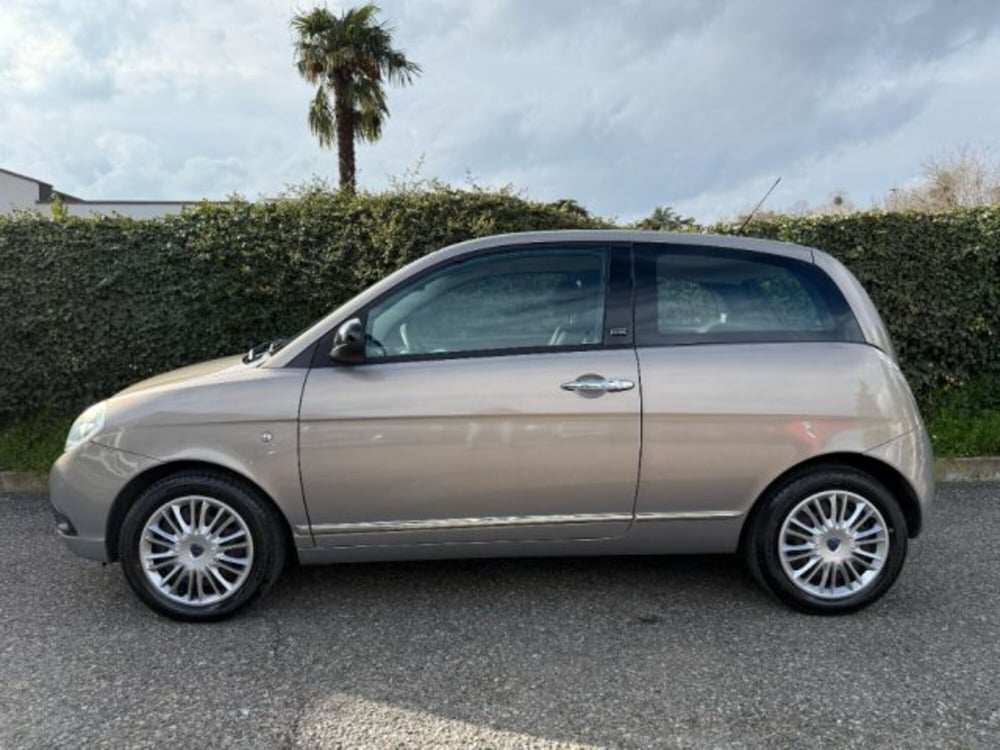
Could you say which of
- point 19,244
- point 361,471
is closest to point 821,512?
point 361,471

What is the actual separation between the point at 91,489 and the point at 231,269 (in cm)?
311

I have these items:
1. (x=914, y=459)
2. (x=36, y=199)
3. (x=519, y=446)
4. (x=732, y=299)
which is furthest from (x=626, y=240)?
(x=36, y=199)

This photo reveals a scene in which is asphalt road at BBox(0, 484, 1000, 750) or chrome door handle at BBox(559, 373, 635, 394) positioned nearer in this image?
asphalt road at BBox(0, 484, 1000, 750)

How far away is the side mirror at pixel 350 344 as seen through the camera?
315 cm

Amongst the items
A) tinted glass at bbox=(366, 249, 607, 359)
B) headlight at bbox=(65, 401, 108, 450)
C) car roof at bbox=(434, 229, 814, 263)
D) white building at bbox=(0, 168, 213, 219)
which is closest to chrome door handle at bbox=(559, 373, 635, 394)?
tinted glass at bbox=(366, 249, 607, 359)

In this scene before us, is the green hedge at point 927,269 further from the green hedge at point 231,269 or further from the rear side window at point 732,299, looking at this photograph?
the rear side window at point 732,299

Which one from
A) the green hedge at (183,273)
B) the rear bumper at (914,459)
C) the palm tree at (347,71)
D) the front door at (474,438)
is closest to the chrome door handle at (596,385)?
the front door at (474,438)

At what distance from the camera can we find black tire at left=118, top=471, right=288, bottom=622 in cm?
319

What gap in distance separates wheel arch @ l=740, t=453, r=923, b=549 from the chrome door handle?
0.81 metres

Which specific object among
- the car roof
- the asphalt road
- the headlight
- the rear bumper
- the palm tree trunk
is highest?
the palm tree trunk

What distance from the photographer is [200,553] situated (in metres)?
3.22

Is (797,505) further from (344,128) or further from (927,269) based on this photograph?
(344,128)

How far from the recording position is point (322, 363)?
322cm

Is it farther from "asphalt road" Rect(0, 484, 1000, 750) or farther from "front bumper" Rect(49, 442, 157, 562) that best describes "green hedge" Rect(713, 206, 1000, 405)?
"front bumper" Rect(49, 442, 157, 562)
